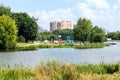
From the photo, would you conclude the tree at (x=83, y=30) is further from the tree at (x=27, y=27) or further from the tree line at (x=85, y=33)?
the tree at (x=27, y=27)

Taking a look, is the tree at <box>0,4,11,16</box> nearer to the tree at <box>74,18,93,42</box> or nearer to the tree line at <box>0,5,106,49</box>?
the tree line at <box>0,5,106,49</box>

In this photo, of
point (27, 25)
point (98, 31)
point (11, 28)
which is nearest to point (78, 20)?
point (98, 31)

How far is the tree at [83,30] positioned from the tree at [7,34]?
41989 mm

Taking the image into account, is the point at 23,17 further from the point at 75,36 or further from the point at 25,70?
the point at 25,70

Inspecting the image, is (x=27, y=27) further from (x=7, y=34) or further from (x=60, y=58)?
(x=60, y=58)

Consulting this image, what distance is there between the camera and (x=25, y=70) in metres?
17.0

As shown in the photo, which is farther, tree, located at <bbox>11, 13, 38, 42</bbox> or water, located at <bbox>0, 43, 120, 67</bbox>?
tree, located at <bbox>11, 13, 38, 42</bbox>

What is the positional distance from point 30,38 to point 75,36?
905 inches

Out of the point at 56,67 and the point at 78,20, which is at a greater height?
the point at 78,20

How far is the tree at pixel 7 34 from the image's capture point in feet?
305

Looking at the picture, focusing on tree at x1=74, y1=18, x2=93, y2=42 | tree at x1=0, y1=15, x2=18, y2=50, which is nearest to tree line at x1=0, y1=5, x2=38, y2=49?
tree at x1=0, y1=15, x2=18, y2=50

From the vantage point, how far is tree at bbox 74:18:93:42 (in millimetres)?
131000

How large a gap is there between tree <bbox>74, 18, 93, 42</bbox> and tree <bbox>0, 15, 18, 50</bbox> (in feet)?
138

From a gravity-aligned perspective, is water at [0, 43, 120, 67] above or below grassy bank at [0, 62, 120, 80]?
below
